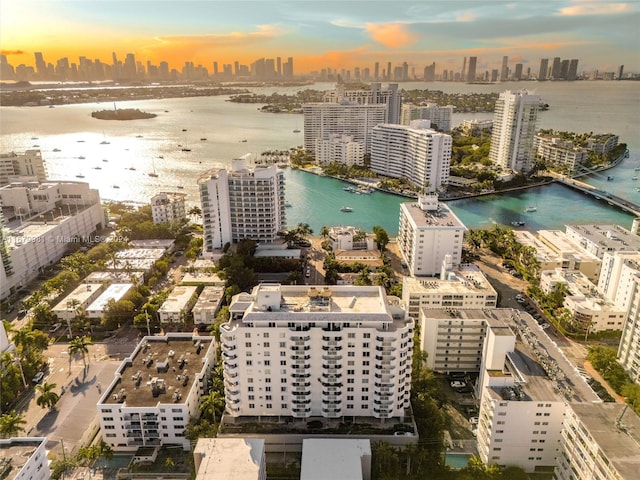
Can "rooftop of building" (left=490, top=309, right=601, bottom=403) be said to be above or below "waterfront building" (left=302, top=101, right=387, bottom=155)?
below

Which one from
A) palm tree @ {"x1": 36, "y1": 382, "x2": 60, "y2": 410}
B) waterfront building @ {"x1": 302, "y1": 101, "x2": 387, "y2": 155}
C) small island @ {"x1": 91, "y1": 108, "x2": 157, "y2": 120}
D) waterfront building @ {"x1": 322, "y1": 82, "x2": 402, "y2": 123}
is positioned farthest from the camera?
small island @ {"x1": 91, "y1": 108, "x2": 157, "y2": 120}

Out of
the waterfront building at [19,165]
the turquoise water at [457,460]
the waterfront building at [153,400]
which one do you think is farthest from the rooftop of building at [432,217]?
the waterfront building at [19,165]

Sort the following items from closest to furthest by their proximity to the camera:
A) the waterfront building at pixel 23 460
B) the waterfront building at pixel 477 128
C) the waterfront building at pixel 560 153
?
the waterfront building at pixel 23 460 → the waterfront building at pixel 560 153 → the waterfront building at pixel 477 128

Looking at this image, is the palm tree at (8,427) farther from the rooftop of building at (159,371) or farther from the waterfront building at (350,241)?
the waterfront building at (350,241)

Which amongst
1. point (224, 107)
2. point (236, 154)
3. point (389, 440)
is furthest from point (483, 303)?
point (224, 107)

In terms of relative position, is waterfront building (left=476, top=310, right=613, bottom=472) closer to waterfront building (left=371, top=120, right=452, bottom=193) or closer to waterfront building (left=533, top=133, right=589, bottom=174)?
waterfront building (left=371, top=120, right=452, bottom=193)

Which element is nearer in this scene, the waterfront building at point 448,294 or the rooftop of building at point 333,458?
the rooftop of building at point 333,458

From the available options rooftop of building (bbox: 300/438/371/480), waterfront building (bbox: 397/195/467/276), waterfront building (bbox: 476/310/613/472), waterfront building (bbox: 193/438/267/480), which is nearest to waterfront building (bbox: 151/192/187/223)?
waterfront building (bbox: 397/195/467/276)
